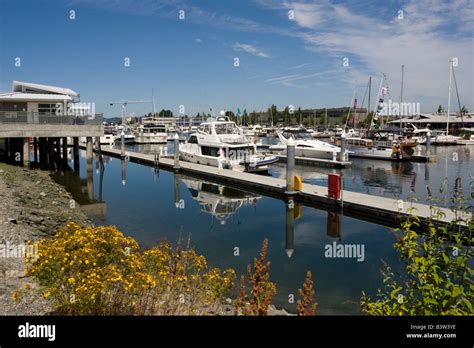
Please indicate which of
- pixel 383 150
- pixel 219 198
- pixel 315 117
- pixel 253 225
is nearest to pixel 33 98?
pixel 219 198

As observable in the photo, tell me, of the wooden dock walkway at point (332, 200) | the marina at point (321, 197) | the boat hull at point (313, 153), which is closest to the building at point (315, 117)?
the boat hull at point (313, 153)

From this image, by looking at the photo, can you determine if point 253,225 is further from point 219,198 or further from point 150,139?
point 150,139

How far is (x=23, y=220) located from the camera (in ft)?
50.3

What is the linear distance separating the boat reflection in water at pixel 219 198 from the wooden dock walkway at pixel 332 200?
76 centimetres

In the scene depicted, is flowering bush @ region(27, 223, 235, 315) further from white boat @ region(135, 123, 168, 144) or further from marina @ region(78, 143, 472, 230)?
white boat @ region(135, 123, 168, 144)

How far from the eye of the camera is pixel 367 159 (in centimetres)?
5134

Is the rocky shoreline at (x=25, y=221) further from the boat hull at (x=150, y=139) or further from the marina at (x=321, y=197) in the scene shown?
the boat hull at (x=150, y=139)

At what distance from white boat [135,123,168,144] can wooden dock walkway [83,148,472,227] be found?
50.8m

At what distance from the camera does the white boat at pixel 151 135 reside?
84562 mm

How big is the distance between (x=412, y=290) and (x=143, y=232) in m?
14.9

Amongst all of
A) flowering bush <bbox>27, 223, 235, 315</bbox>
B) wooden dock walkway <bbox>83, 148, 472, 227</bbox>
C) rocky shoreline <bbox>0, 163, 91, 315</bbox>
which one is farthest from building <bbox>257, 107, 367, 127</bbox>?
flowering bush <bbox>27, 223, 235, 315</bbox>

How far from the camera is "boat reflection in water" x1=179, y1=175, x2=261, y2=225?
74.1 ft
